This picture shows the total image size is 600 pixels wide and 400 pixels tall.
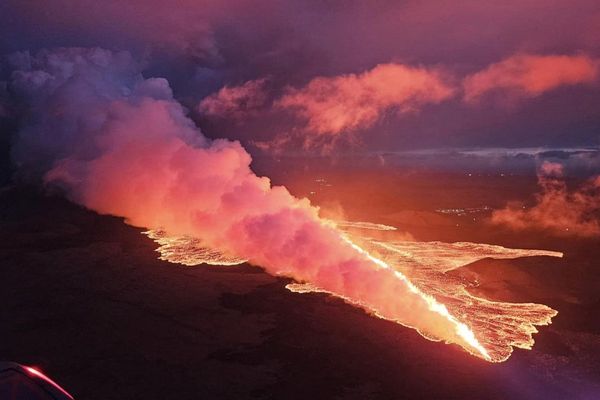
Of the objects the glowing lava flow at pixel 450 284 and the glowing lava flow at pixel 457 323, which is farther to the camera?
the glowing lava flow at pixel 450 284

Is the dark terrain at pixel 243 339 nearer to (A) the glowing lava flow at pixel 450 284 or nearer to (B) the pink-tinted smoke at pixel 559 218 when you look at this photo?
(A) the glowing lava flow at pixel 450 284

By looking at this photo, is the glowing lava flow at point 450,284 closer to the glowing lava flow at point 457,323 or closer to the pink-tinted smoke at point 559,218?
the glowing lava flow at point 457,323

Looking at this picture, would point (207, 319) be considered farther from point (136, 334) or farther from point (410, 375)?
point (410, 375)

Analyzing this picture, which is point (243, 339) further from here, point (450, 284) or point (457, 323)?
point (450, 284)

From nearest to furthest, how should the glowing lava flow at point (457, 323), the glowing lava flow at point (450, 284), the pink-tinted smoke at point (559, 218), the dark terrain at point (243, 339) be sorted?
the dark terrain at point (243, 339)
the glowing lava flow at point (457, 323)
the glowing lava flow at point (450, 284)
the pink-tinted smoke at point (559, 218)

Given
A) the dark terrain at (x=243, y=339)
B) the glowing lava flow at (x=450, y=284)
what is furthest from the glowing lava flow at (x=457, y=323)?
the dark terrain at (x=243, y=339)

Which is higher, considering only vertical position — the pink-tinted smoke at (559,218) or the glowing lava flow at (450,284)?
the pink-tinted smoke at (559,218)

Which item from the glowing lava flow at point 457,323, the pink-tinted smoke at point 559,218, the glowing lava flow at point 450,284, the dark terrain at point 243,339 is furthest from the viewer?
the pink-tinted smoke at point 559,218

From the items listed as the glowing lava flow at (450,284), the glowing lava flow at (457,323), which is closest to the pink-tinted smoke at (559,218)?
the glowing lava flow at (450,284)

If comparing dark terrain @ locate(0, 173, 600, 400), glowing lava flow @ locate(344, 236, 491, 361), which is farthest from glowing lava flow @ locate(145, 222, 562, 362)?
dark terrain @ locate(0, 173, 600, 400)

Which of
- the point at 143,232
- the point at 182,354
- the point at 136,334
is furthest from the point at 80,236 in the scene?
the point at 182,354
